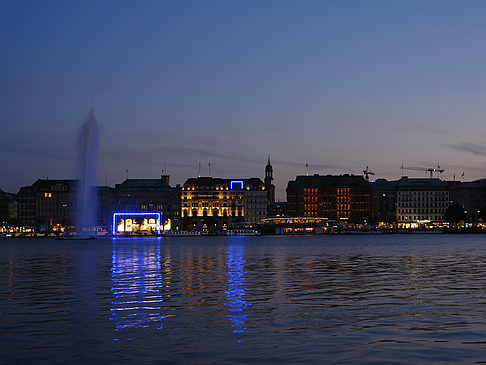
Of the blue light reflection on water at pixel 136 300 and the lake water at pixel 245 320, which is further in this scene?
the blue light reflection on water at pixel 136 300

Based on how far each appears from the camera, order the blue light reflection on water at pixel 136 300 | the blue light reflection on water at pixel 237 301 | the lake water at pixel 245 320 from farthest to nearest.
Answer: the blue light reflection on water at pixel 136 300, the blue light reflection on water at pixel 237 301, the lake water at pixel 245 320

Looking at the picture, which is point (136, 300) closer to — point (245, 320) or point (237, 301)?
point (237, 301)

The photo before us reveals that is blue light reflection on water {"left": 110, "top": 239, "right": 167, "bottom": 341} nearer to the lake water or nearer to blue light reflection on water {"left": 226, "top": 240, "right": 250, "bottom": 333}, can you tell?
the lake water

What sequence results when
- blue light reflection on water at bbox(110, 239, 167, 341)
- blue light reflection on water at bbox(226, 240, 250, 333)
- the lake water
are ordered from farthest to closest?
blue light reflection on water at bbox(110, 239, 167, 341)
blue light reflection on water at bbox(226, 240, 250, 333)
the lake water

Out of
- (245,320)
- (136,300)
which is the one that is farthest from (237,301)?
(245,320)

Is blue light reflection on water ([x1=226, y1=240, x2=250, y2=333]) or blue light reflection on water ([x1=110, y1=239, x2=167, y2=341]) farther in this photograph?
blue light reflection on water ([x1=110, y1=239, x2=167, y2=341])

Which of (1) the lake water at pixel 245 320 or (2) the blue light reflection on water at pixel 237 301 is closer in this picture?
(1) the lake water at pixel 245 320

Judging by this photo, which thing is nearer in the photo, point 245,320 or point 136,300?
point 245,320

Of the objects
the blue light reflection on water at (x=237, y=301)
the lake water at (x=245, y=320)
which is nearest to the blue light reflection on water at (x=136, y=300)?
the lake water at (x=245, y=320)

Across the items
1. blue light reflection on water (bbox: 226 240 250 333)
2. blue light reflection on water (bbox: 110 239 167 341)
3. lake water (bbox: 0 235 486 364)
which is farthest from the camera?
blue light reflection on water (bbox: 110 239 167 341)

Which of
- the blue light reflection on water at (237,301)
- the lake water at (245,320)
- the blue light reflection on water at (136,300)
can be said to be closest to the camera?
the lake water at (245,320)

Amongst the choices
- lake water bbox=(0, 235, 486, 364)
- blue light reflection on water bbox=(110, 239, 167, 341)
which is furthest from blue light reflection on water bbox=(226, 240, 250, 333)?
blue light reflection on water bbox=(110, 239, 167, 341)

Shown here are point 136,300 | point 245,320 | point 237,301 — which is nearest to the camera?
point 245,320

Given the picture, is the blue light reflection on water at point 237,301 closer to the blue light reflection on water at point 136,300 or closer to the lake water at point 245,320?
the lake water at point 245,320
